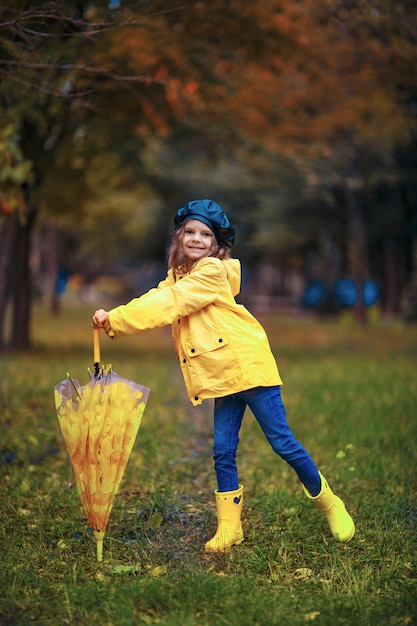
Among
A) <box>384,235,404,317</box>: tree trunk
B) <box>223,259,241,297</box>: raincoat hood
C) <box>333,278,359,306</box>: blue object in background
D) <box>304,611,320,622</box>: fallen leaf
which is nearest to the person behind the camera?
<box>304,611,320,622</box>: fallen leaf

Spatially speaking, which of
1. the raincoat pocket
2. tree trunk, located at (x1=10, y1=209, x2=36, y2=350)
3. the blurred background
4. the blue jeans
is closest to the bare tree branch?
the blurred background

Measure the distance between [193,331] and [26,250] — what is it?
10.5m

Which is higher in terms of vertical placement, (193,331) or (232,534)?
(193,331)

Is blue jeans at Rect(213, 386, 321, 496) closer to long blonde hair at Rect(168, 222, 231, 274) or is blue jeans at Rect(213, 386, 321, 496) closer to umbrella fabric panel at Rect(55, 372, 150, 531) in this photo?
umbrella fabric panel at Rect(55, 372, 150, 531)

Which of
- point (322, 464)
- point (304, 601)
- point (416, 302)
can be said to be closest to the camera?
point (304, 601)

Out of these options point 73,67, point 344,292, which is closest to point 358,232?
point 344,292

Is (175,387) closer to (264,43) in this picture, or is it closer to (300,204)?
(264,43)

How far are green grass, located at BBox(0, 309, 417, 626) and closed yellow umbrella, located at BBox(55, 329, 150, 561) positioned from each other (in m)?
0.32

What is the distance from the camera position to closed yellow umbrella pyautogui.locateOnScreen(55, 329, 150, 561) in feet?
13.0

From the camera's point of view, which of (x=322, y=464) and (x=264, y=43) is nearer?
(x=322, y=464)

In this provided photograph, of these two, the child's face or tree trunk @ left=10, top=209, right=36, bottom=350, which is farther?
tree trunk @ left=10, top=209, right=36, bottom=350

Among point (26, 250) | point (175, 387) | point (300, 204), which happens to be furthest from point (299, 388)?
point (300, 204)

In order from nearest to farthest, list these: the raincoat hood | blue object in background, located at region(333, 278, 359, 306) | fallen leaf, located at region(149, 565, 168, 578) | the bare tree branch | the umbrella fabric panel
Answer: fallen leaf, located at region(149, 565, 168, 578), the umbrella fabric panel, the raincoat hood, the bare tree branch, blue object in background, located at region(333, 278, 359, 306)

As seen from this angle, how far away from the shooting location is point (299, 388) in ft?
33.9
